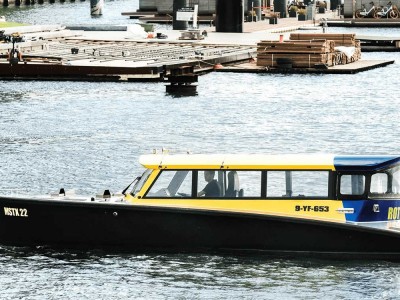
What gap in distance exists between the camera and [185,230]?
36.7 m

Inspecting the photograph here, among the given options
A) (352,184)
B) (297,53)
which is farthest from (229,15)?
(352,184)

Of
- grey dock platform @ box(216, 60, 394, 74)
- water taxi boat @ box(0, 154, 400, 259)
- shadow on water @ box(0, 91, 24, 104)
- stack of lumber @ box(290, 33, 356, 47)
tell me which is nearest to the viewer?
water taxi boat @ box(0, 154, 400, 259)

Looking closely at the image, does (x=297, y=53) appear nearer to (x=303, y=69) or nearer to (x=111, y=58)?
(x=303, y=69)

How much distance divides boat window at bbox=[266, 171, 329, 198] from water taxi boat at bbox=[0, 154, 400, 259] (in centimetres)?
3

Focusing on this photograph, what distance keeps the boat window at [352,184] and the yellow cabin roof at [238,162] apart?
52 centimetres

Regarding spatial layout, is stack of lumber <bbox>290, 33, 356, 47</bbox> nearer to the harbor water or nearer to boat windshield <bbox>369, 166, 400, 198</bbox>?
the harbor water

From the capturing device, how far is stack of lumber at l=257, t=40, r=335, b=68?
94625 millimetres

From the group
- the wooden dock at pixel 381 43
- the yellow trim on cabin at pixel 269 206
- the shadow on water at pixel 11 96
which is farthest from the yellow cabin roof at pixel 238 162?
the wooden dock at pixel 381 43

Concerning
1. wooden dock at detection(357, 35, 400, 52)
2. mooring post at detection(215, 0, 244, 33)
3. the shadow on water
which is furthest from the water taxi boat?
mooring post at detection(215, 0, 244, 33)

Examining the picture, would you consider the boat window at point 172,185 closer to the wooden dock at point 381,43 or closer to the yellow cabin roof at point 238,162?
the yellow cabin roof at point 238,162

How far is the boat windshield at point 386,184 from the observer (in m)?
36.0

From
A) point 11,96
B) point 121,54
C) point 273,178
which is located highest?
point 273,178

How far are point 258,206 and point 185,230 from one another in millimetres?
2230

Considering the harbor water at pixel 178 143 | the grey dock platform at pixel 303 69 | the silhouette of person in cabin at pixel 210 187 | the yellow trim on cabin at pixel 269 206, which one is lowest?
the harbor water at pixel 178 143
